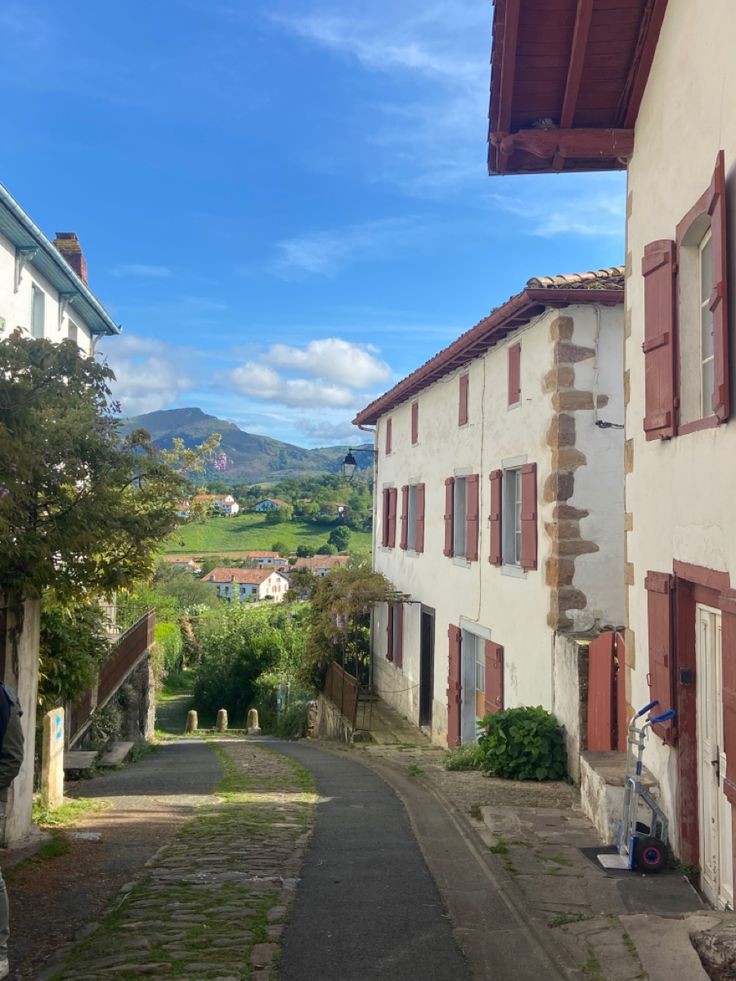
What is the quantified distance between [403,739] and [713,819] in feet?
35.7

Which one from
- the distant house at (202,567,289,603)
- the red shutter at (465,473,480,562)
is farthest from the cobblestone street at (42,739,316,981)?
the distant house at (202,567,289,603)

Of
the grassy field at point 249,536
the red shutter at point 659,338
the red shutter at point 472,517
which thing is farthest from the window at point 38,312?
the grassy field at point 249,536

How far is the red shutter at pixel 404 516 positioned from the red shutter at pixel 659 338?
11.7 meters

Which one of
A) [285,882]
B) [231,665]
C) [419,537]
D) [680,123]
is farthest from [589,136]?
[231,665]

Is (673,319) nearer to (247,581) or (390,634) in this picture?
(390,634)

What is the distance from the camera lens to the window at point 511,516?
473 inches

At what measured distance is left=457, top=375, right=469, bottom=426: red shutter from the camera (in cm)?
1409

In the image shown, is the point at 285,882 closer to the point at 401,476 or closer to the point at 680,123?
the point at 680,123

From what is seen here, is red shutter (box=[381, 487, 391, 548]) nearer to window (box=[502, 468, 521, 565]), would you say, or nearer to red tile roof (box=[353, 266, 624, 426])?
red tile roof (box=[353, 266, 624, 426])

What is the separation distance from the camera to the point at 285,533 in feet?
292

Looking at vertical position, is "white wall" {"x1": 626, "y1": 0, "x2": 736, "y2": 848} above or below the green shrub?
above

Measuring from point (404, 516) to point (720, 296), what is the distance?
13.6m

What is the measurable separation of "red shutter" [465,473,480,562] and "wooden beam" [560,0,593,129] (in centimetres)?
665

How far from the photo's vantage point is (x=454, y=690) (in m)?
14.2
